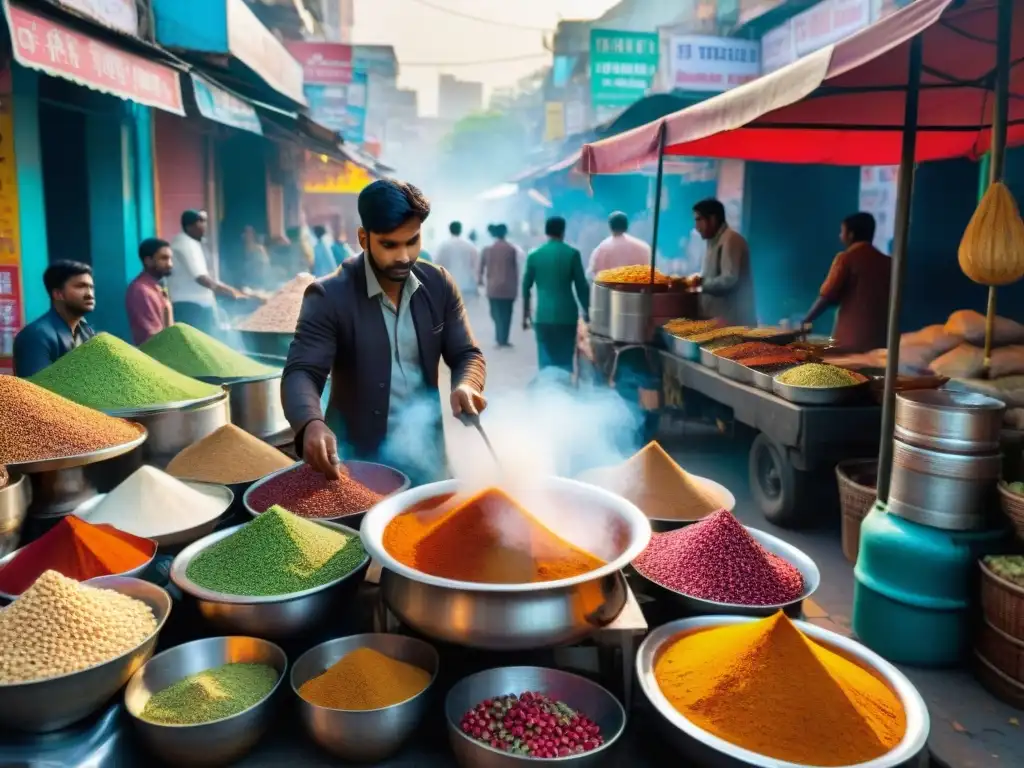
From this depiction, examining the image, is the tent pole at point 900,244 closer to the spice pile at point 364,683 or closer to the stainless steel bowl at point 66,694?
the spice pile at point 364,683

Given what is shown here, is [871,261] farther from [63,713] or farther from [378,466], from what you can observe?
[63,713]

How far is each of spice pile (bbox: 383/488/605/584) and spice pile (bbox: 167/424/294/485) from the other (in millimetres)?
1186

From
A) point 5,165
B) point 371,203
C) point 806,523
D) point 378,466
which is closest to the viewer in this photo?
point 371,203

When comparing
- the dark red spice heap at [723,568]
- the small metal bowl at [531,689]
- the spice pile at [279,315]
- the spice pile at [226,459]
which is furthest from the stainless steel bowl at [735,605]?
the spice pile at [279,315]

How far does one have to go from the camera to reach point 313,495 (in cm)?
255

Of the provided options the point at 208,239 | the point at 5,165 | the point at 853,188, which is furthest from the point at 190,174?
the point at 853,188

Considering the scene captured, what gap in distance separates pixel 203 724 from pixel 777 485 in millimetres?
4323

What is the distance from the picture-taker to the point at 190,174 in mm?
12867

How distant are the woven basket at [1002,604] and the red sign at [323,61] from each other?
20.7 meters

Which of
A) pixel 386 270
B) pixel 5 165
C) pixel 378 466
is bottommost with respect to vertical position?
pixel 378 466

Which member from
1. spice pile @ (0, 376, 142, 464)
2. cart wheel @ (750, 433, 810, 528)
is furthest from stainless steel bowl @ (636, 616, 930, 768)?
cart wheel @ (750, 433, 810, 528)

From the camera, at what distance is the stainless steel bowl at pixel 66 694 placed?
1571 millimetres

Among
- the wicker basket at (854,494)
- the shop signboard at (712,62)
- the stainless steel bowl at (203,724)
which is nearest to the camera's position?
the stainless steel bowl at (203,724)

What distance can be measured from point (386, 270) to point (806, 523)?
350cm
